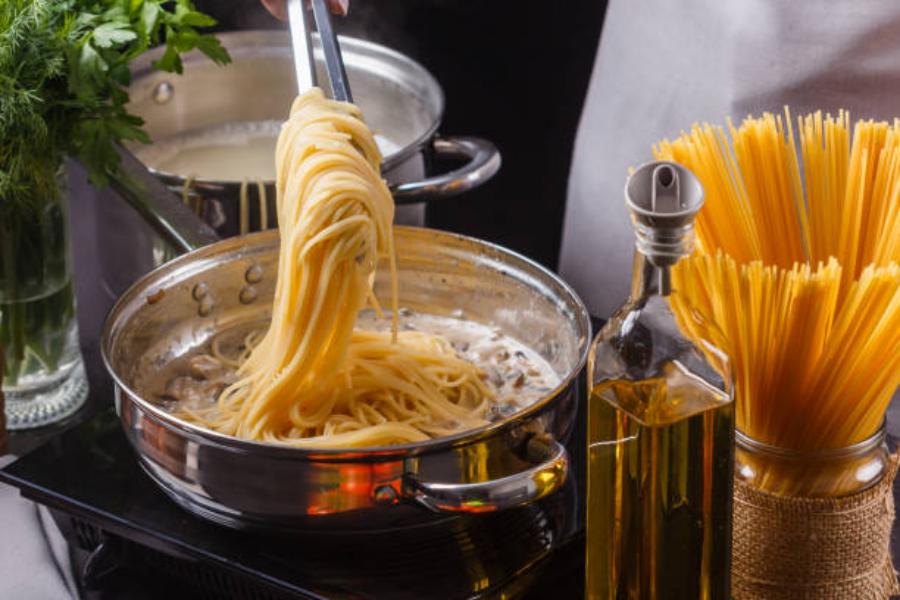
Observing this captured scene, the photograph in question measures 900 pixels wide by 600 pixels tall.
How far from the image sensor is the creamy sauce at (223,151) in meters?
2.12

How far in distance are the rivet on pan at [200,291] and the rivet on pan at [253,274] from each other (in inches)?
2.1

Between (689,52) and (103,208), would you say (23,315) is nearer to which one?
(103,208)

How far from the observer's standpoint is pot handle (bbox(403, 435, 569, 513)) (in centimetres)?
114

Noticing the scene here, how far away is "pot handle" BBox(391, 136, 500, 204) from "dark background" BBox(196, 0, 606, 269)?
2.84 ft

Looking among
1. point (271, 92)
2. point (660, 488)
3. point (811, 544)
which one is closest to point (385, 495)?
point (660, 488)

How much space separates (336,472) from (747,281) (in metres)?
0.39

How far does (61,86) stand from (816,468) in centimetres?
101

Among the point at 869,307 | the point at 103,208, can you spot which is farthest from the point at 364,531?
the point at 103,208

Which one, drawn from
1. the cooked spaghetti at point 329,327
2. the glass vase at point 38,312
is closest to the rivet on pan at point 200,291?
the cooked spaghetti at point 329,327

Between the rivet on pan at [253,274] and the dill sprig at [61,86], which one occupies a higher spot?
the dill sprig at [61,86]

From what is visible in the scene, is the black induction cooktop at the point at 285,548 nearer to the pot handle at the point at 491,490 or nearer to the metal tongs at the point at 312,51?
the pot handle at the point at 491,490

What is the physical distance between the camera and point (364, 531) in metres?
1.23

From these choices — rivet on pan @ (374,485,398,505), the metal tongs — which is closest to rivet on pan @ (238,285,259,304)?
the metal tongs

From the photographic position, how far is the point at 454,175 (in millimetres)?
1769
